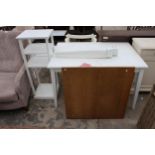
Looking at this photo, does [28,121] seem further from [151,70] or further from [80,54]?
[151,70]

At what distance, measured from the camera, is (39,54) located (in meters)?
2.00

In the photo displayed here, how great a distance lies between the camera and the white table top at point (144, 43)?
5.90 ft

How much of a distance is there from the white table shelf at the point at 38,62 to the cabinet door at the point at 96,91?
506mm

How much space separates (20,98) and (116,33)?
63.3 inches

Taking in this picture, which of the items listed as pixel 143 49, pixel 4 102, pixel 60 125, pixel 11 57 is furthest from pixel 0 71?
pixel 143 49

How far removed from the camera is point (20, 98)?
1843 millimetres

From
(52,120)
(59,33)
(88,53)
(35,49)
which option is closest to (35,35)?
(35,49)

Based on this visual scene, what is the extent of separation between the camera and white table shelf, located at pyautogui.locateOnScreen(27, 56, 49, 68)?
192cm

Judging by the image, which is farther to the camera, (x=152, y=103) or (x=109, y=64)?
(x=109, y=64)

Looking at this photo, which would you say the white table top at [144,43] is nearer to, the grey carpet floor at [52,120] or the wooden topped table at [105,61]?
the wooden topped table at [105,61]

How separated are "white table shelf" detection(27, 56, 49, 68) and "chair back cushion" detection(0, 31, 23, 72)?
16 cm

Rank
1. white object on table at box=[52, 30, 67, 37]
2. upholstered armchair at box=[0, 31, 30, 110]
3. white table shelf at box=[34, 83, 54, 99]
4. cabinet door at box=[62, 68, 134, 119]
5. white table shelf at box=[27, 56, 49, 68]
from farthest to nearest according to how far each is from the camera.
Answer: white object on table at box=[52, 30, 67, 37] < white table shelf at box=[34, 83, 54, 99] < white table shelf at box=[27, 56, 49, 68] < upholstered armchair at box=[0, 31, 30, 110] < cabinet door at box=[62, 68, 134, 119]

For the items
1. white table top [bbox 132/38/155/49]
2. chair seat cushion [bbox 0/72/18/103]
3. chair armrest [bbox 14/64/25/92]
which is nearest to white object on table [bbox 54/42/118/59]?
white table top [bbox 132/38/155/49]

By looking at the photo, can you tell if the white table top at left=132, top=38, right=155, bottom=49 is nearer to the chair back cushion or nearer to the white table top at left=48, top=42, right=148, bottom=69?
the white table top at left=48, top=42, right=148, bottom=69
